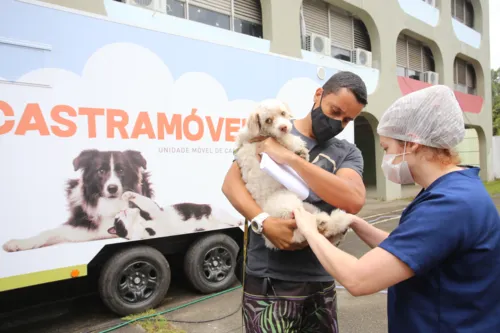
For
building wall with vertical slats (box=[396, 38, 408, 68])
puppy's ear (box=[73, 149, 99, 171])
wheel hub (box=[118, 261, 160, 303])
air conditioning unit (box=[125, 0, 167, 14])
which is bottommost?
wheel hub (box=[118, 261, 160, 303])

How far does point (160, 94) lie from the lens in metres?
3.91

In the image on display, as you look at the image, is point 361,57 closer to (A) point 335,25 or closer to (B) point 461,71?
(A) point 335,25

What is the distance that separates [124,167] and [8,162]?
3.38 feet

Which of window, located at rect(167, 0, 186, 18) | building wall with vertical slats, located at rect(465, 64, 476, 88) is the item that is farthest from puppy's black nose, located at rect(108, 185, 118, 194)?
building wall with vertical slats, located at rect(465, 64, 476, 88)

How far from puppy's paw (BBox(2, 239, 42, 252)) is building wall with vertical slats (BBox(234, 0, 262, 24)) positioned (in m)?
7.64

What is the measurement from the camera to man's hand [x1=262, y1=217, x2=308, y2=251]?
1606mm

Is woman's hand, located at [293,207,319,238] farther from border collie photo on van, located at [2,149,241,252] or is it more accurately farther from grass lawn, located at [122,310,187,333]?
grass lawn, located at [122,310,187,333]

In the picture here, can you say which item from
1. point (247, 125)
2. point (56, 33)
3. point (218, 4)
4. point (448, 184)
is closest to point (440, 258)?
point (448, 184)

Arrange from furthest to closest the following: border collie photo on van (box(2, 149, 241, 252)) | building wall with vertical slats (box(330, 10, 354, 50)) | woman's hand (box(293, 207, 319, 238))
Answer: building wall with vertical slats (box(330, 10, 354, 50))
border collie photo on van (box(2, 149, 241, 252))
woman's hand (box(293, 207, 319, 238))

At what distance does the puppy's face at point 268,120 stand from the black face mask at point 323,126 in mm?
185

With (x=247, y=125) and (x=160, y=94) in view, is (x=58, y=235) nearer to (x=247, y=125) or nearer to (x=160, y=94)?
(x=160, y=94)

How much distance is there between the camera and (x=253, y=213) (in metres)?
1.77

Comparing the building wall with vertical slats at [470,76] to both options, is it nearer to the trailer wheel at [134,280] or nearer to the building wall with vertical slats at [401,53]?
the building wall with vertical slats at [401,53]

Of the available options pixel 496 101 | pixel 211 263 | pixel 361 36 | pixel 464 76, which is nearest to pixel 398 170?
pixel 211 263
